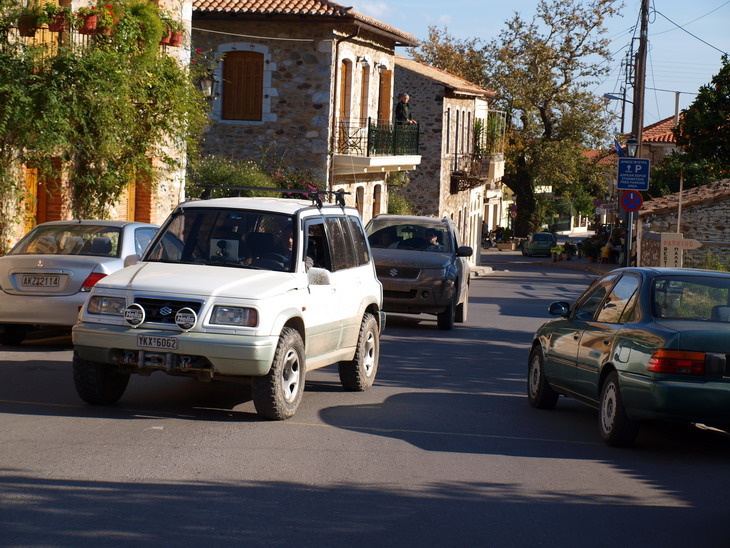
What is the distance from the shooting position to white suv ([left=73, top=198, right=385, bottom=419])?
890 centimetres

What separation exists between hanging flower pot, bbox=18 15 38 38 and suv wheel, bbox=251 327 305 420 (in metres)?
10.5

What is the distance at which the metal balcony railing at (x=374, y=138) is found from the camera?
106 ft

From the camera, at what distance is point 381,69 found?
1454 inches

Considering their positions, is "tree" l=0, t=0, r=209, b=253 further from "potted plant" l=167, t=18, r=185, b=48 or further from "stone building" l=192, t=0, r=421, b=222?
"stone building" l=192, t=0, r=421, b=222

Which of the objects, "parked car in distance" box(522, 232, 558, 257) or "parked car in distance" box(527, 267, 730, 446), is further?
"parked car in distance" box(522, 232, 558, 257)

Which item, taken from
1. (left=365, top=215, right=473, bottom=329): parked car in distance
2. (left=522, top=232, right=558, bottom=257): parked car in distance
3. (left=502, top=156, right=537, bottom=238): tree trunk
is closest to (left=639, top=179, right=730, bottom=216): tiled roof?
(left=365, top=215, right=473, bottom=329): parked car in distance

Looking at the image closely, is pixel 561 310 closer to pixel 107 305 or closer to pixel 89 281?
pixel 107 305

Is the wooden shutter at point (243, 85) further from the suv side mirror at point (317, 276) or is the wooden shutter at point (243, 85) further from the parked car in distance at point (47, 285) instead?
the suv side mirror at point (317, 276)

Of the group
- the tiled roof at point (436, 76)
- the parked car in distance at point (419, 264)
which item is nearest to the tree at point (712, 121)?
the parked car in distance at point (419, 264)

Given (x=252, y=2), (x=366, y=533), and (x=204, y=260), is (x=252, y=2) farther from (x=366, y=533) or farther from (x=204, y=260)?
(x=366, y=533)

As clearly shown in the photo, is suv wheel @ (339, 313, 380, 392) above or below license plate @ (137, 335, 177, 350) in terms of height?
below

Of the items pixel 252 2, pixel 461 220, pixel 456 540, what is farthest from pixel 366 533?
pixel 461 220

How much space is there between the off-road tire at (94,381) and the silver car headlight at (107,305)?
0.47 m

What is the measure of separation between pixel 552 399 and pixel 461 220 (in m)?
44.3
